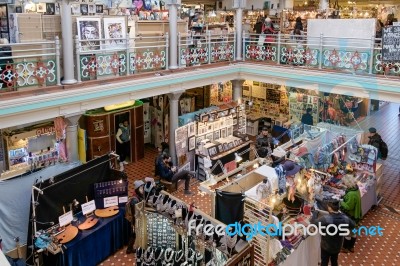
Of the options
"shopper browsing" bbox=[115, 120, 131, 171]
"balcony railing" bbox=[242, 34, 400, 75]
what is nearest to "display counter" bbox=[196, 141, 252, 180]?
"shopper browsing" bbox=[115, 120, 131, 171]

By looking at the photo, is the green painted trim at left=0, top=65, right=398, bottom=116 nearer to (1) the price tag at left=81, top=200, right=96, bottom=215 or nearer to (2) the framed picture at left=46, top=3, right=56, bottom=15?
(1) the price tag at left=81, top=200, right=96, bottom=215

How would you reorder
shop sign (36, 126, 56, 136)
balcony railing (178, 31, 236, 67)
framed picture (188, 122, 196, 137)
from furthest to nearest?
framed picture (188, 122, 196, 137) < balcony railing (178, 31, 236, 67) < shop sign (36, 126, 56, 136)

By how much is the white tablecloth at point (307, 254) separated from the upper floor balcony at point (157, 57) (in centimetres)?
483

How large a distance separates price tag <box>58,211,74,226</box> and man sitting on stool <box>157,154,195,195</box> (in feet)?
12.2

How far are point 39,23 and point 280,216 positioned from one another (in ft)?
21.3

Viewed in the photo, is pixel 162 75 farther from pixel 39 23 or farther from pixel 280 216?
pixel 280 216

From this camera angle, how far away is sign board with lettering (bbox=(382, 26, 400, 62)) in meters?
9.40

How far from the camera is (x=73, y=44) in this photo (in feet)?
29.3

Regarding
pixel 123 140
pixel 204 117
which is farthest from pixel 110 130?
pixel 204 117

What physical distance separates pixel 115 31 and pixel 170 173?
4.14m

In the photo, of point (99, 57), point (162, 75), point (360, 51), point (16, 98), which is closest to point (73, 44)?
point (99, 57)

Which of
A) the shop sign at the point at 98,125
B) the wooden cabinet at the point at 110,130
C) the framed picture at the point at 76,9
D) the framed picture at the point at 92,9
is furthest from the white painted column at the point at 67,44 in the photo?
the shop sign at the point at 98,125

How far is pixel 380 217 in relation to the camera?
9.97 m

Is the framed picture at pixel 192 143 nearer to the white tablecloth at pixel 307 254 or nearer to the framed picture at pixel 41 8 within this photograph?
the white tablecloth at pixel 307 254
